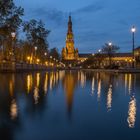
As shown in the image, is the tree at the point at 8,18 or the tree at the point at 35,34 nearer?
the tree at the point at 8,18

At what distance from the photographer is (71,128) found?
7.44m

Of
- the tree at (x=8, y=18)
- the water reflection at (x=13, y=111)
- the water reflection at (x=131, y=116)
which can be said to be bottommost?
the water reflection at (x=131, y=116)

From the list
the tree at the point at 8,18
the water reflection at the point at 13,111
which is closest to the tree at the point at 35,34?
the tree at the point at 8,18

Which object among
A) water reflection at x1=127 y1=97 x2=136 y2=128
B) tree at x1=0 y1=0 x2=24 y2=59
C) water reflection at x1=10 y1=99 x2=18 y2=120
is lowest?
water reflection at x1=127 y1=97 x2=136 y2=128

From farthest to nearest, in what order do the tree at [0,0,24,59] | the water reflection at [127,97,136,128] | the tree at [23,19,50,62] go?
the tree at [23,19,50,62], the tree at [0,0,24,59], the water reflection at [127,97,136,128]

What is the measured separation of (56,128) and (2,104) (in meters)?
4.42

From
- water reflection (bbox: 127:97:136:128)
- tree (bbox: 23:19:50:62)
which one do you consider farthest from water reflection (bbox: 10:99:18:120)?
tree (bbox: 23:19:50:62)

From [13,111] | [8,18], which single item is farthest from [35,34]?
[13,111]

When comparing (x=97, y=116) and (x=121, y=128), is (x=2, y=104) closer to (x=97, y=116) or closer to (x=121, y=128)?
(x=97, y=116)

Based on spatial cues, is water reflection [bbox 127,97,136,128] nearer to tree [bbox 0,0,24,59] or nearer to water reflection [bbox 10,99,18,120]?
water reflection [bbox 10,99,18,120]

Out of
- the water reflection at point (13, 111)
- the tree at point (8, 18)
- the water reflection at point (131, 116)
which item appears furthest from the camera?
the tree at point (8, 18)

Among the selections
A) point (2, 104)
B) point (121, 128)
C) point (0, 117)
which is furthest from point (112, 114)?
point (2, 104)

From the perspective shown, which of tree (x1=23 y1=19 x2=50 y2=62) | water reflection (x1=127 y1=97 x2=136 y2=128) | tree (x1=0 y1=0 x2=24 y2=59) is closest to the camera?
water reflection (x1=127 y1=97 x2=136 y2=128)

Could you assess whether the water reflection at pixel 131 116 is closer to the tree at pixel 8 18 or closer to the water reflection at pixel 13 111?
the water reflection at pixel 13 111
